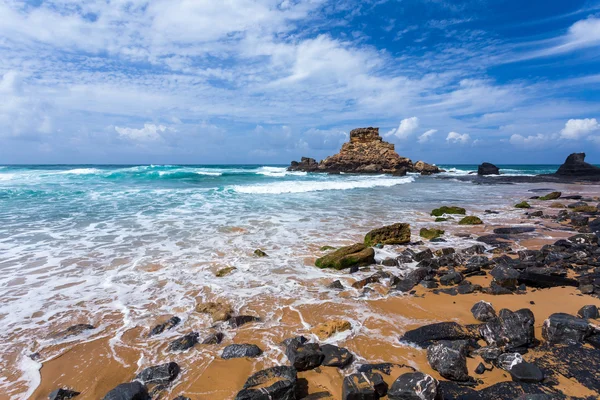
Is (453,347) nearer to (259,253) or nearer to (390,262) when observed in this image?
(390,262)

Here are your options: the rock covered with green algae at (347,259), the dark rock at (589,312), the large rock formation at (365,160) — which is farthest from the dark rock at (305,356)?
the large rock formation at (365,160)

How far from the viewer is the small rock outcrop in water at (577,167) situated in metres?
38.1

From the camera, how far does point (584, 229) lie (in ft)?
30.6

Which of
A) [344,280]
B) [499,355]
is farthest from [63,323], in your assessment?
[499,355]

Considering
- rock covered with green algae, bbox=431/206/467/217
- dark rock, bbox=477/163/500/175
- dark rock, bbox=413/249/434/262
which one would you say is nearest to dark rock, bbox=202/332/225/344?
dark rock, bbox=413/249/434/262

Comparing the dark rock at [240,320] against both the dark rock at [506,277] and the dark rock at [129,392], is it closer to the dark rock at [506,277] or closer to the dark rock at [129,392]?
the dark rock at [129,392]

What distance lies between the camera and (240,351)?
3.51 metres

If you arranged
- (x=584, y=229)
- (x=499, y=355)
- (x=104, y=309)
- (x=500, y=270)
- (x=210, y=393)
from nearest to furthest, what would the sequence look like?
(x=210, y=393), (x=499, y=355), (x=104, y=309), (x=500, y=270), (x=584, y=229)

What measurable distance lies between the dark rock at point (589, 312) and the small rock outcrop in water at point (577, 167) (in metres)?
46.2

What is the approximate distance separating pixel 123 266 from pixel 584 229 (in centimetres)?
1272

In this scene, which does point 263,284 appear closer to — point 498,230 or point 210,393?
point 210,393

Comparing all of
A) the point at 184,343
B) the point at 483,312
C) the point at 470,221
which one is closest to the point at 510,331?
the point at 483,312

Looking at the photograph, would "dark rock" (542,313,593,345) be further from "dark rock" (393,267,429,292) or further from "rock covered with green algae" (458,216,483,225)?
"rock covered with green algae" (458,216,483,225)

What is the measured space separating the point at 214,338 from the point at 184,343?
35 cm
